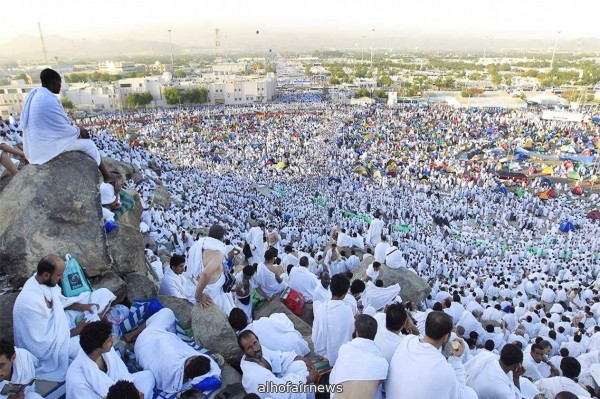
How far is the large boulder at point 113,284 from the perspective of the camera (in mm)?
3826

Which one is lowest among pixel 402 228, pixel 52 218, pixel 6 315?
pixel 402 228

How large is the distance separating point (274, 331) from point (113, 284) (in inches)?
67.4

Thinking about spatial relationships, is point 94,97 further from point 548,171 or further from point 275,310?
point 275,310

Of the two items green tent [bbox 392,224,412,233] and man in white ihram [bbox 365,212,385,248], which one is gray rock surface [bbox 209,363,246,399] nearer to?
man in white ihram [bbox 365,212,385,248]

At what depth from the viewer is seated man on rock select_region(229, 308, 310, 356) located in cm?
341

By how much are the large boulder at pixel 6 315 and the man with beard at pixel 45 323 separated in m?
0.40

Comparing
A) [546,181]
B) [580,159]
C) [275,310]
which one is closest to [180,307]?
[275,310]

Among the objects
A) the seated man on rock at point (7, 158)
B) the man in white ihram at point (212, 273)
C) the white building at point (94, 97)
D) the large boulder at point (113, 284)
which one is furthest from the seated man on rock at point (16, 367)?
the white building at point (94, 97)

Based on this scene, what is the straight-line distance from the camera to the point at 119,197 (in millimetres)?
4875

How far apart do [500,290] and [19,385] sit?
8.78m

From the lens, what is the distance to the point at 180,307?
4062 mm

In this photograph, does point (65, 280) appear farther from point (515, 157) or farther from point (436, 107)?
point (436, 107)

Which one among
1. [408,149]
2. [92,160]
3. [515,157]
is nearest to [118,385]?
[92,160]

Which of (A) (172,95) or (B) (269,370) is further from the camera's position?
(A) (172,95)
